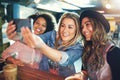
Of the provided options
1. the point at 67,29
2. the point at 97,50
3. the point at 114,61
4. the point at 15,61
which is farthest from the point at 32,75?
the point at 114,61

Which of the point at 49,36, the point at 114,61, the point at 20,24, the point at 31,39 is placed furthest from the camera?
the point at 20,24

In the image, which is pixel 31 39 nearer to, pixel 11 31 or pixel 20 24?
pixel 20 24

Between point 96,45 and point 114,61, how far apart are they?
24 cm

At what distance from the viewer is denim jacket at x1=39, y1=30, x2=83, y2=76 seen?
2287 mm

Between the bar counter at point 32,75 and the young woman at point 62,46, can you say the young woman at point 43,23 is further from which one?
the bar counter at point 32,75

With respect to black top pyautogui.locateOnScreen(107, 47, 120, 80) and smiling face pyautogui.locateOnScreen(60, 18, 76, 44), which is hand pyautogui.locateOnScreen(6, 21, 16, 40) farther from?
black top pyautogui.locateOnScreen(107, 47, 120, 80)

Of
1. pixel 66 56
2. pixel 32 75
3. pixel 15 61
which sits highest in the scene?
pixel 66 56

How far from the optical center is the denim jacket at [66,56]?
2.29 meters

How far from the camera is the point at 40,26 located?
102 inches

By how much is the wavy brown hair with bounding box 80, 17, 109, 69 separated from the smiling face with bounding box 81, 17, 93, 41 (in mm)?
35

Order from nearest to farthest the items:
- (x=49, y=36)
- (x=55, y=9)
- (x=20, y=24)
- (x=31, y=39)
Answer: (x=55, y=9) < (x=49, y=36) < (x=31, y=39) < (x=20, y=24)

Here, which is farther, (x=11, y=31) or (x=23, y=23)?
(x=11, y=31)

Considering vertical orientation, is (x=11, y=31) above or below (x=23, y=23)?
below

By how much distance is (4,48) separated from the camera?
3.03 m
